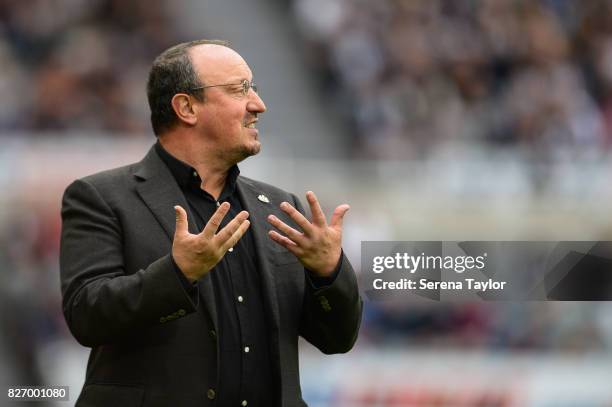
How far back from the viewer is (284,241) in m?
4.08

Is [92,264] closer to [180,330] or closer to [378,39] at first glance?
[180,330]

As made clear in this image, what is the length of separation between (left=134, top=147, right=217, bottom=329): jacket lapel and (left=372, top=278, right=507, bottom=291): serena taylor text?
1685 millimetres

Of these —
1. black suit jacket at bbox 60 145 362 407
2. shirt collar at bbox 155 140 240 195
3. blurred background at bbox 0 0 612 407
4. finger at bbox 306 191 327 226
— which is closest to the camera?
→ black suit jacket at bbox 60 145 362 407

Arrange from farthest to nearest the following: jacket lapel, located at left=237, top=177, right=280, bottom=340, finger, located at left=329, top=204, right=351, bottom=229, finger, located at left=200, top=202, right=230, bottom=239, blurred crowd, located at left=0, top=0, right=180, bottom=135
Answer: blurred crowd, located at left=0, top=0, right=180, bottom=135
jacket lapel, located at left=237, top=177, right=280, bottom=340
finger, located at left=329, top=204, right=351, bottom=229
finger, located at left=200, top=202, right=230, bottom=239

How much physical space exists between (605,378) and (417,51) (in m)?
5.15

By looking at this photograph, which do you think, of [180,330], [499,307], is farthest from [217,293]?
[499,307]

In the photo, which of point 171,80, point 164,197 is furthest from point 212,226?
point 171,80

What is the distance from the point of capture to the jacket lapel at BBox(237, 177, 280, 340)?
14.1 feet

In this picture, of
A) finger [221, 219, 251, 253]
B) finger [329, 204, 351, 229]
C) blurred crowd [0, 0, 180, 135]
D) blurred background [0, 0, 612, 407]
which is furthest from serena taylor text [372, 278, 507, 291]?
blurred crowd [0, 0, 180, 135]

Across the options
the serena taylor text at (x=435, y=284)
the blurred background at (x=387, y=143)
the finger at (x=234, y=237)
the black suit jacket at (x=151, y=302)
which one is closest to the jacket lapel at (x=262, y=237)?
the black suit jacket at (x=151, y=302)

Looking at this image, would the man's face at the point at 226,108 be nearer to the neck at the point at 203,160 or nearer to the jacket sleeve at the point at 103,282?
the neck at the point at 203,160

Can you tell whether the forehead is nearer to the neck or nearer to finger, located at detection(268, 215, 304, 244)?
the neck

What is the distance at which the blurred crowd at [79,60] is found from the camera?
36.7 ft

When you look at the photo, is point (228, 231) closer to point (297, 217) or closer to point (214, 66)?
point (297, 217)
